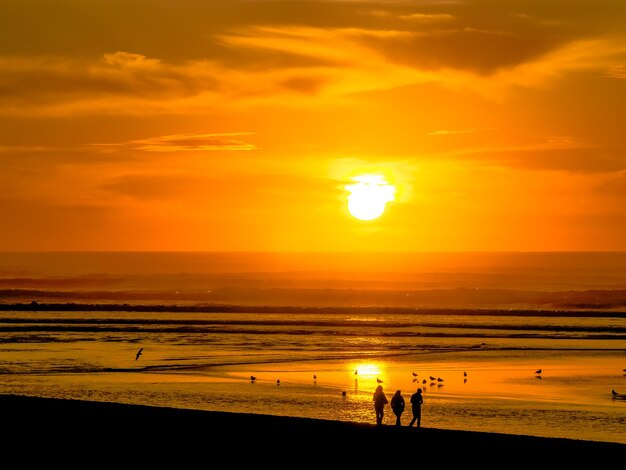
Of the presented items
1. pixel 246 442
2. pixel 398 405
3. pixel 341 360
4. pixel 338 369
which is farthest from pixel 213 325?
pixel 246 442

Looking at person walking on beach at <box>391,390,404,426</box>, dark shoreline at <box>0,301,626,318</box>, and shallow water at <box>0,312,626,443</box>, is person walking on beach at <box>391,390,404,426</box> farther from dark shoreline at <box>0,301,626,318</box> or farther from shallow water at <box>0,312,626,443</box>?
dark shoreline at <box>0,301,626,318</box>

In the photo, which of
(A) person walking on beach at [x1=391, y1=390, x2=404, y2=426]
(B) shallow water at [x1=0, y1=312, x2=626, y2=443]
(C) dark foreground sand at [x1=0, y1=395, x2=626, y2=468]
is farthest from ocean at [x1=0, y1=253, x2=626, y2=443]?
(C) dark foreground sand at [x1=0, y1=395, x2=626, y2=468]

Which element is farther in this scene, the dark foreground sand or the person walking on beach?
the person walking on beach

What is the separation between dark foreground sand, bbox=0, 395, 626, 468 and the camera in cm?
2519

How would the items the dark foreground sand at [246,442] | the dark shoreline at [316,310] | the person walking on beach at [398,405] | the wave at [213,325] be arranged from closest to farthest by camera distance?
1. the dark foreground sand at [246,442]
2. the person walking on beach at [398,405]
3. the wave at [213,325]
4. the dark shoreline at [316,310]

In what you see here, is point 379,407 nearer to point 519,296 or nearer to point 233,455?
point 233,455

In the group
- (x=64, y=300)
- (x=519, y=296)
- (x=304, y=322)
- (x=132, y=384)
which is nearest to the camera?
(x=132, y=384)

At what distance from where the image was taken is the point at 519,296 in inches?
5837

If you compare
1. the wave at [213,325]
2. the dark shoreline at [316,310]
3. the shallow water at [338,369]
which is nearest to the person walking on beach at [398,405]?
the shallow water at [338,369]

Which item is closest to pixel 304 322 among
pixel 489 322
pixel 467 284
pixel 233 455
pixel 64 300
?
pixel 489 322

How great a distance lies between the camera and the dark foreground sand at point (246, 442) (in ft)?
82.6

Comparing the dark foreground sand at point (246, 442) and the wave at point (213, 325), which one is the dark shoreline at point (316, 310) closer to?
the wave at point (213, 325)

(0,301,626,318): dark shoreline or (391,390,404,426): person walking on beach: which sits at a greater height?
(0,301,626,318): dark shoreline

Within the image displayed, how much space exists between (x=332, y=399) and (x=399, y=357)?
19038mm
